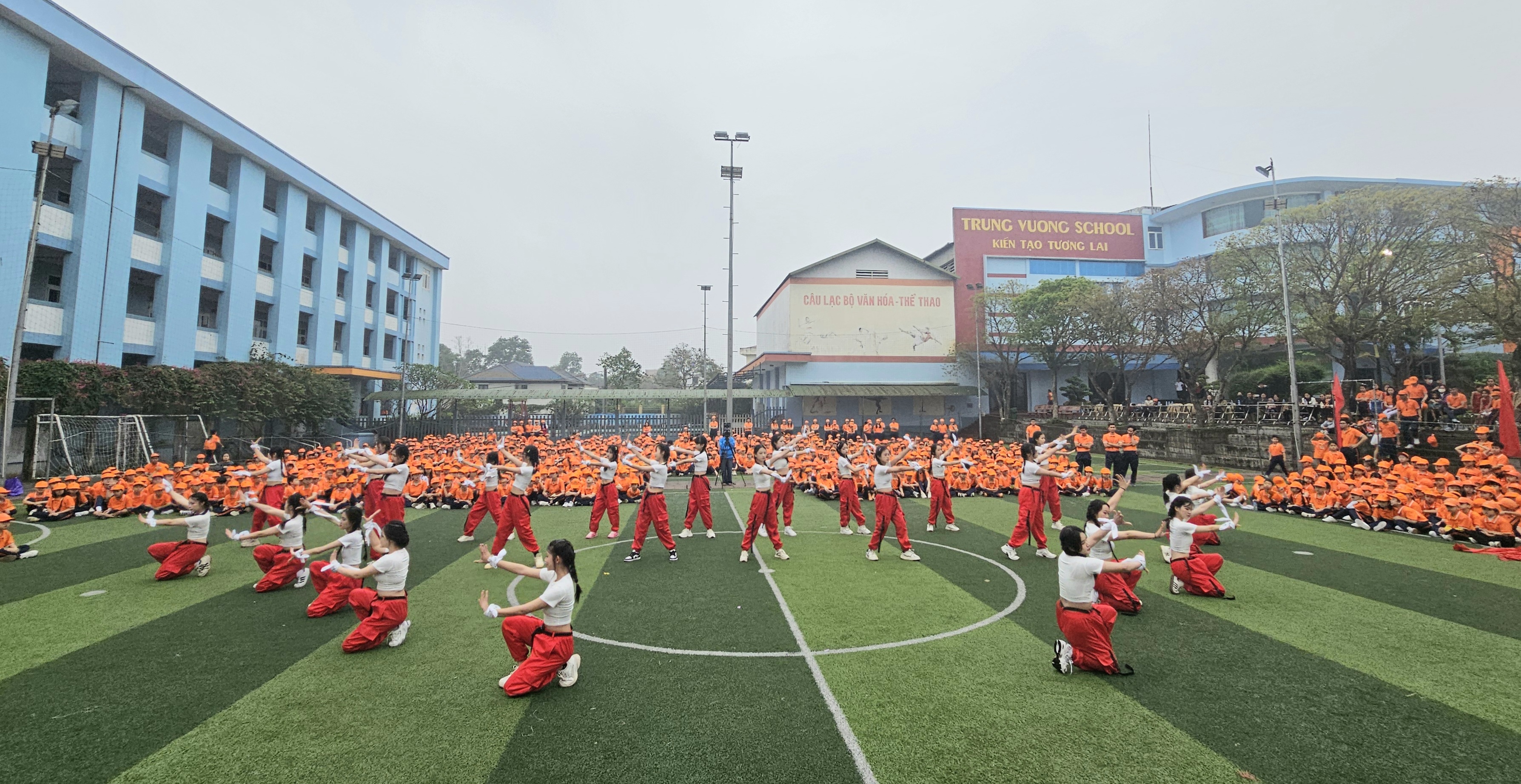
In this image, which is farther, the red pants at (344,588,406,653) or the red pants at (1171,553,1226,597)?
the red pants at (1171,553,1226,597)

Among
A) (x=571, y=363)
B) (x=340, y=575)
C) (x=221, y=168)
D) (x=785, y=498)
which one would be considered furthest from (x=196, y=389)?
(x=571, y=363)

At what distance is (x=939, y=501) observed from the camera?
11742mm

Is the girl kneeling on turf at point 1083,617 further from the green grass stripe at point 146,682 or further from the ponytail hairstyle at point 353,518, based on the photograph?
the ponytail hairstyle at point 353,518

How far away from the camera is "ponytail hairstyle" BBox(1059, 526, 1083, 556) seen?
17.2 feet

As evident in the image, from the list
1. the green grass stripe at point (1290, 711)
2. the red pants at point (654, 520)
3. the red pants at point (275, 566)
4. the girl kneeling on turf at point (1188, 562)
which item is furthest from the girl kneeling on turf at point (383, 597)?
the girl kneeling on turf at point (1188, 562)

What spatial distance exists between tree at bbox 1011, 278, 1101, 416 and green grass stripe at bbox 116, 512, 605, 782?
33341 millimetres

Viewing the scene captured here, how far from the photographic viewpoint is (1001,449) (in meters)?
18.2

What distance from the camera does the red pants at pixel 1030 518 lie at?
941cm

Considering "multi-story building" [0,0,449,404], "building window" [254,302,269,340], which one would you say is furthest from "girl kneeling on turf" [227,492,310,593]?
"building window" [254,302,269,340]

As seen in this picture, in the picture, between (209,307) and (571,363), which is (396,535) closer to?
(209,307)

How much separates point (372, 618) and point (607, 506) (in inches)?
218

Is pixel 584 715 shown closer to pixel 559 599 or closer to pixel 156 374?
pixel 559 599

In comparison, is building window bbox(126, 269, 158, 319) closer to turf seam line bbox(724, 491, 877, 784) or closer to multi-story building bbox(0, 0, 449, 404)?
multi-story building bbox(0, 0, 449, 404)

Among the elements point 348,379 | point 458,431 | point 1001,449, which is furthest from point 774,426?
point 348,379
